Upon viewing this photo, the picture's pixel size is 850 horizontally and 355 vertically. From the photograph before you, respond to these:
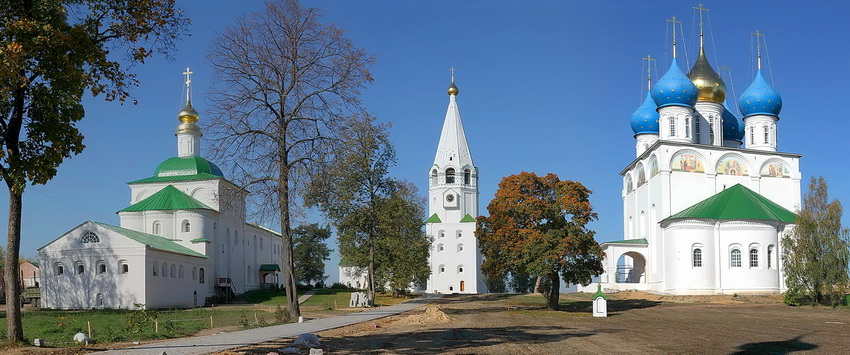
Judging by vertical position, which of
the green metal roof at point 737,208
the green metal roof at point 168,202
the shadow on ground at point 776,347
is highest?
the green metal roof at point 168,202

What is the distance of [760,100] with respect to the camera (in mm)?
55156

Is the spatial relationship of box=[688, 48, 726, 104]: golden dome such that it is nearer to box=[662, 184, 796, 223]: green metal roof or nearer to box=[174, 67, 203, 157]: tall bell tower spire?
box=[662, 184, 796, 223]: green metal roof

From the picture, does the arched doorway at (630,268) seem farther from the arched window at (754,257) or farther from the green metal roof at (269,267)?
the green metal roof at (269,267)

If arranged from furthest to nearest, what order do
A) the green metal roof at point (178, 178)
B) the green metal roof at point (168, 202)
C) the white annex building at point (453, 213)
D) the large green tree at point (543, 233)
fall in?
1. the white annex building at point (453, 213)
2. the green metal roof at point (178, 178)
3. the green metal roof at point (168, 202)
4. the large green tree at point (543, 233)

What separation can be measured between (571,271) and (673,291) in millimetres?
17807

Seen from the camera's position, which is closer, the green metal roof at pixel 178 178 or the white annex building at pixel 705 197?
the white annex building at pixel 705 197

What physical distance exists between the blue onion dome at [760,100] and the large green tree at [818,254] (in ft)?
53.2

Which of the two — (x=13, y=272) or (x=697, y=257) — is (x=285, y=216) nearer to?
(x=13, y=272)

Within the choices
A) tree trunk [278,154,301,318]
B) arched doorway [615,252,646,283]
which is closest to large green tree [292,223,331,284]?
arched doorway [615,252,646,283]

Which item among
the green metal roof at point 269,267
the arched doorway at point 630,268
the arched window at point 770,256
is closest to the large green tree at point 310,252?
the green metal roof at point 269,267

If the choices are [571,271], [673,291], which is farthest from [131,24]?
[673,291]

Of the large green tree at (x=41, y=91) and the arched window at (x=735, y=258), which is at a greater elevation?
the large green tree at (x=41, y=91)

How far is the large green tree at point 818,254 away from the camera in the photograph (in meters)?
38.0

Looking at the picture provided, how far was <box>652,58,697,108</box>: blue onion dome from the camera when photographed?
173 ft
